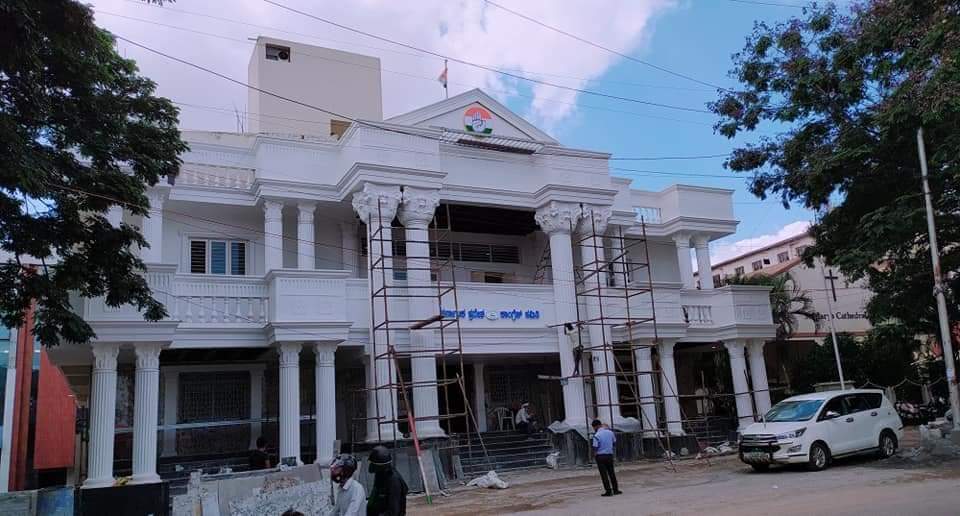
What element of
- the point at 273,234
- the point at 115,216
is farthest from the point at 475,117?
the point at 115,216

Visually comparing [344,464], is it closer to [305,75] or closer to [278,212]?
[278,212]

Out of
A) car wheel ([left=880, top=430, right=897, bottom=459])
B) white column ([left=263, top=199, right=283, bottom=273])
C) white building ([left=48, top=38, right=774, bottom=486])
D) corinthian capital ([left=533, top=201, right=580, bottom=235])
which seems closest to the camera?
car wheel ([left=880, top=430, right=897, bottom=459])

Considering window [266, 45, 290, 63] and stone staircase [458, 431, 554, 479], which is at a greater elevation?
window [266, 45, 290, 63]

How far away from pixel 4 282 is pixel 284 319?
20.6 ft

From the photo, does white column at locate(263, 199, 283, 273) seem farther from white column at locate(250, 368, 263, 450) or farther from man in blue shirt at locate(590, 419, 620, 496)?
man in blue shirt at locate(590, 419, 620, 496)

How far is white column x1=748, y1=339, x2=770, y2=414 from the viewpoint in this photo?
24.7 metres

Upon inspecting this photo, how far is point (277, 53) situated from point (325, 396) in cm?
1411

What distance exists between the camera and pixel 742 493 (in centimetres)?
1312

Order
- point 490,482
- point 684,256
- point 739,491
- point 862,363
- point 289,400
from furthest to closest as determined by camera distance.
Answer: point 862,363 < point 684,256 < point 289,400 < point 490,482 < point 739,491

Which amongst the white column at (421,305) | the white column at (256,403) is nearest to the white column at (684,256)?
the white column at (421,305)

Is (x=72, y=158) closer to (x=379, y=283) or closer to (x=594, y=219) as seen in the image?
(x=379, y=283)

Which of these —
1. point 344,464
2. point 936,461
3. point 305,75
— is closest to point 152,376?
point 344,464

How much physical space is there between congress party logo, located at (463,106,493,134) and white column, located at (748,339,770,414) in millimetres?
11315

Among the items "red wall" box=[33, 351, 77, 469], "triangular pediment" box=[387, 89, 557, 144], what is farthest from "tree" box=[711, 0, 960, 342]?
"red wall" box=[33, 351, 77, 469]
